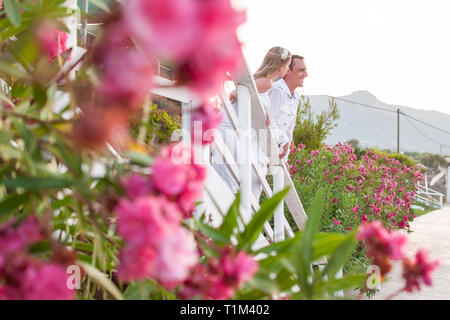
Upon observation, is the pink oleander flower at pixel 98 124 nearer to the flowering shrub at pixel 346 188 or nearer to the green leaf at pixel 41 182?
the green leaf at pixel 41 182

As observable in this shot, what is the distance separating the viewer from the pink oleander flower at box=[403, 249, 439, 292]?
61 centimetres

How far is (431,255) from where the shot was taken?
632cm

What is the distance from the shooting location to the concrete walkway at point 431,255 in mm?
4389

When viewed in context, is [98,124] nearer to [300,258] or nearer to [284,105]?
[300,258]

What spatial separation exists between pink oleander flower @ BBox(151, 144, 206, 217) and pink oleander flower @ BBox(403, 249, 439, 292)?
32 cm

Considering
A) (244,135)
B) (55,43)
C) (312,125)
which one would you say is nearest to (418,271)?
(55,43)

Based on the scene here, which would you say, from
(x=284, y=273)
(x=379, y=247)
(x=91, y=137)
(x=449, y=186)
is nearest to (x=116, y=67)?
(x=91, y=137)

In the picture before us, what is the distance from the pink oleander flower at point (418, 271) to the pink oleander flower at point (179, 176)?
32cm

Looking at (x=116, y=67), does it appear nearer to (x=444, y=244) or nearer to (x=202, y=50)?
(x=202, y=50)

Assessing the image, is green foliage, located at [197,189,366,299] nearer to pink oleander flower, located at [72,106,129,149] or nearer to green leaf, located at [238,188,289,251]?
green leaf, located at [238,188,289,251]

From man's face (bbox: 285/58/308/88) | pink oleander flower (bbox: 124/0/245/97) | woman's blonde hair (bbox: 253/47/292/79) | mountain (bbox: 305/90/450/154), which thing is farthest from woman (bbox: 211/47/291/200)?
mountain (bbox: 305/90/450/154)

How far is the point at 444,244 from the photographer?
7.55m

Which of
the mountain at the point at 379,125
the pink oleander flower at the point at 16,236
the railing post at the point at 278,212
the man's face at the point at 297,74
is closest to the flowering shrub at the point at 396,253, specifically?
the pink oleander flower at the point at 16,236
